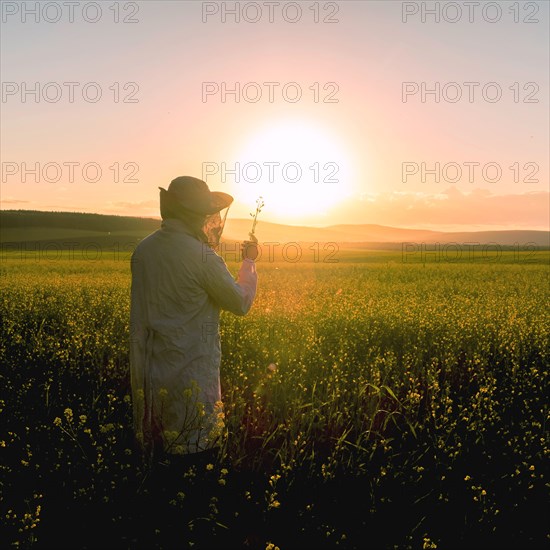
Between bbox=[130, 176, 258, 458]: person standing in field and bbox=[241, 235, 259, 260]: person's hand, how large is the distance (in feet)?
1.02

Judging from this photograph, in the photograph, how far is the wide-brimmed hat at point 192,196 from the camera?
3.39 metres

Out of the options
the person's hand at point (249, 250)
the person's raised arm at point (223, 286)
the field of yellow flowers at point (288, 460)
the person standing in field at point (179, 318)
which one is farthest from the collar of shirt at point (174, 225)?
the field of yellow flowers at point (288, 460)

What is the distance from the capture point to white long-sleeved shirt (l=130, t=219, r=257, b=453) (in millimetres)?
3408

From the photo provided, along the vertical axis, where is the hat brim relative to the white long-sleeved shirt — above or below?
above

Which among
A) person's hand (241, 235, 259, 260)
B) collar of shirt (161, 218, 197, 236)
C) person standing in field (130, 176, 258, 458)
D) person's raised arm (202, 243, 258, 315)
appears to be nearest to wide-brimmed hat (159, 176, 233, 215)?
person standing in field (130, 176, 258, 458)

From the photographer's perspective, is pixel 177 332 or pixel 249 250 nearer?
pixel 177 332

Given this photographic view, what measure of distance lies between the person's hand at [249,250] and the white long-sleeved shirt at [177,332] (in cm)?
31

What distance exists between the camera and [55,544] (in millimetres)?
2988

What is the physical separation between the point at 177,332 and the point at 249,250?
766 mm

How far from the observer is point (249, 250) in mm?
3781

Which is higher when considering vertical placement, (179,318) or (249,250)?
(249,250)

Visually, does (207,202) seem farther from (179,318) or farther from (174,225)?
(179,318)

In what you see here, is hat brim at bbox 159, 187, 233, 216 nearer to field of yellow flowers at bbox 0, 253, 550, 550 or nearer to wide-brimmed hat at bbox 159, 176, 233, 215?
wide-brimmed hat at bbox 159, 176, 233, 215

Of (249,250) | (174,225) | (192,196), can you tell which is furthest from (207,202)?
(249,250)
